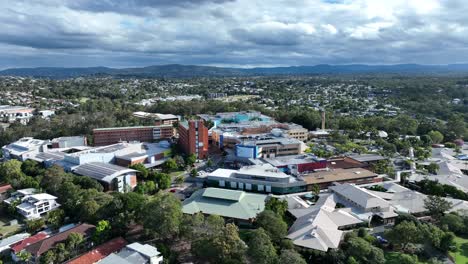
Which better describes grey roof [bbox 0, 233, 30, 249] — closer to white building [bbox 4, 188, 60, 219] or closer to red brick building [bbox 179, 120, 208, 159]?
white building [bbox 4, 188, 60, 219]

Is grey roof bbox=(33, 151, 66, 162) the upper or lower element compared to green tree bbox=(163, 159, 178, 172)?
upper

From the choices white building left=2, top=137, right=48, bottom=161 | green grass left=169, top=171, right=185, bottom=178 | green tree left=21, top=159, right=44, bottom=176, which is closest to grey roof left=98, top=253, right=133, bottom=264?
green grass left=169, top=171, right=185, bottom=178

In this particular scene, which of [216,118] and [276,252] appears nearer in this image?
[276,252]

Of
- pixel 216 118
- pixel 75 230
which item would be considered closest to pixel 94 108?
pixel 216 118

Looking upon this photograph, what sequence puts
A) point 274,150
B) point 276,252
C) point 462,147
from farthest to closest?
point 462,147 < point 274,150 < point 276,252

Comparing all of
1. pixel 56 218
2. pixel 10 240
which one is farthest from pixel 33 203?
pixel 10 240

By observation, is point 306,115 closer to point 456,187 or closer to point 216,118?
point 216,118

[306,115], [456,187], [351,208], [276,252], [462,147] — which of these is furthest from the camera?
[306,115]

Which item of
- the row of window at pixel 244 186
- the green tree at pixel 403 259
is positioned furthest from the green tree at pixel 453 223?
the row of window at pixel 244 186

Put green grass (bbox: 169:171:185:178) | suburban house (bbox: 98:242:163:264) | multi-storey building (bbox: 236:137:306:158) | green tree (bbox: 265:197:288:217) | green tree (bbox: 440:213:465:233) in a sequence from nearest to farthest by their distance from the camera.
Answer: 1. suburban house (bbox: 98:242:163:264)
2. green tree (bbox: 440:213:465:233)
3. green tree (bbox: 265:197:288:217)
4. green grass (bbox: 169:171:185:178)
5. multi-storey building (bbox: 236:137:306:158)
